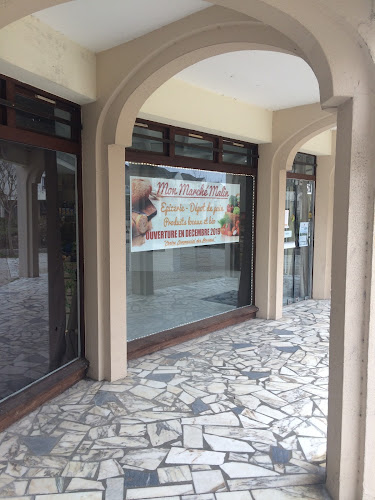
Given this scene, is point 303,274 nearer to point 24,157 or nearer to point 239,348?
point 239,348

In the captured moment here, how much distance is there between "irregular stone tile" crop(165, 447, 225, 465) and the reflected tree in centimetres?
230

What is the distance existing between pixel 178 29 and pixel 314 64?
59.9 inches

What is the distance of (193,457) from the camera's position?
3330mm

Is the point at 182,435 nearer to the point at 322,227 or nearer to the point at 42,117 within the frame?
the point at 42,117

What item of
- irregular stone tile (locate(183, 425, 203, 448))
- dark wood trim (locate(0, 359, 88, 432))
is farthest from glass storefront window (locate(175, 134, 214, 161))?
irregular stone tile (locate(183, 425, 203, 448))

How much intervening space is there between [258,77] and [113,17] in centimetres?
223

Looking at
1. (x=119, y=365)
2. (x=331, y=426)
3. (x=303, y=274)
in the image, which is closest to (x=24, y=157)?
(x=119, y=365)

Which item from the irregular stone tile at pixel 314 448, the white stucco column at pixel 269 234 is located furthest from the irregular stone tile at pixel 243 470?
the white stucco column at pixel 269 234

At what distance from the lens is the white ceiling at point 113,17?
11.0ft

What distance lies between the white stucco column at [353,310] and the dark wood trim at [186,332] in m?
3.13

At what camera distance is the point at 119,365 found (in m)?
4.80

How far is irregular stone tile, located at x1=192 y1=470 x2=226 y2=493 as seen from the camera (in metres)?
2.96

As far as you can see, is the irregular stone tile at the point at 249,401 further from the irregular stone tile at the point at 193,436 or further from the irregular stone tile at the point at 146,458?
the irregular stone tile at the point at 146,458

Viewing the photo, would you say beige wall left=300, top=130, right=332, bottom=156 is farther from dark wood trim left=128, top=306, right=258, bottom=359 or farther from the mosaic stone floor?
the mosaic stone floor
